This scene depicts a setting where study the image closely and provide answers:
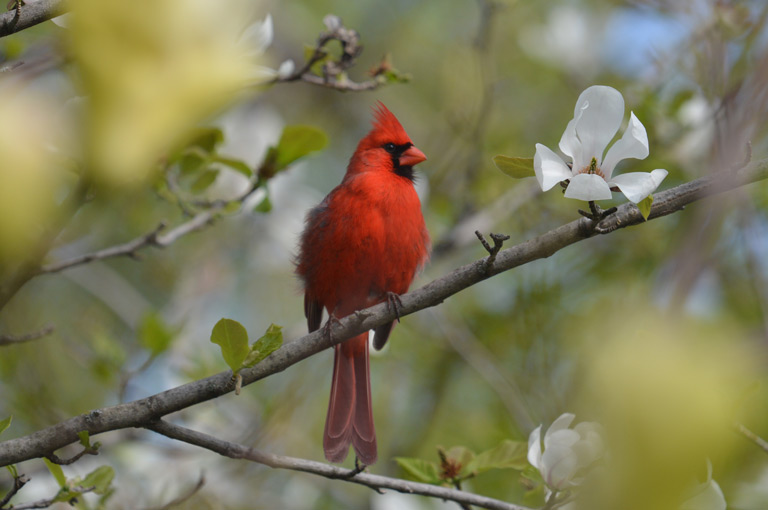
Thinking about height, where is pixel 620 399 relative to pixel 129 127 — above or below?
below

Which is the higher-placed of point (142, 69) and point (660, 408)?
point (142, 69)

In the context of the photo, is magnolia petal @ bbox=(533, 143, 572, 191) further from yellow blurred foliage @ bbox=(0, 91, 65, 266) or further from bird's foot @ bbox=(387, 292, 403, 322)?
yellow blurred foliage @ bbox=(0, 91, 65, 266)

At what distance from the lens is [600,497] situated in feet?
2.46

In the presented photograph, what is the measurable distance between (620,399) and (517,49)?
574cm

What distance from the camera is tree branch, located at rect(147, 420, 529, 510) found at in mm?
1936

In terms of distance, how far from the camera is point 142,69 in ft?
2.09

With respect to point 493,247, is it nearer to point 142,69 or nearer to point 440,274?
point 142,69

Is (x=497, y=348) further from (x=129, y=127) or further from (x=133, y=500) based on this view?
(x=129, y=127)

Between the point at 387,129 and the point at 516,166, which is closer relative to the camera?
the point at 516,166

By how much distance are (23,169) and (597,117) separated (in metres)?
1.15

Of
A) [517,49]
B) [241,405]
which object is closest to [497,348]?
[241,405]

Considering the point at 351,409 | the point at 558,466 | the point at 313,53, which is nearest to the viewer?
the point at 558,466

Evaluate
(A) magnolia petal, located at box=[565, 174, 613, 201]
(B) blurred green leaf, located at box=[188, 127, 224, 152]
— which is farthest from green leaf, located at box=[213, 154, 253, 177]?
(A) magnolia petal, located at box=[565, 174, 613, 201]

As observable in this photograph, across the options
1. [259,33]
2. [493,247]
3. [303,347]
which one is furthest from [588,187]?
[259,33]
